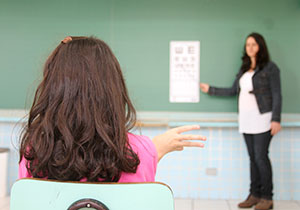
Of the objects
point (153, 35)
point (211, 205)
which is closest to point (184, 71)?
point (153, 35)

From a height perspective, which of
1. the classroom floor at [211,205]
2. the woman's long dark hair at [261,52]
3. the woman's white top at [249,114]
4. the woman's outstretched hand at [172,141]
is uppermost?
the woman's long dark hair at [261,52]

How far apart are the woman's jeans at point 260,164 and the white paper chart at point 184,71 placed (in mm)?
671

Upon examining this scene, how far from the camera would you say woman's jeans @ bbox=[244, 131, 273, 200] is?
3285 mm

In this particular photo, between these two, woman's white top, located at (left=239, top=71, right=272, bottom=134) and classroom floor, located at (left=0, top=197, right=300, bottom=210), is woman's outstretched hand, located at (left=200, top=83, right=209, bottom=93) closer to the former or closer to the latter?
woman's white top, located at (left=239, top=71, right=272, bottom=134)

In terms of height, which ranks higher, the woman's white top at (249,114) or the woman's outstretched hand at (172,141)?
the woman's outstretched hand at (172,141)

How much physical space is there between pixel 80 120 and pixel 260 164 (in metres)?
2.62

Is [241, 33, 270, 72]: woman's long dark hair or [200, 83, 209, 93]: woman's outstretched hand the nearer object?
[241, 33, 270, 72]: woman's long dark hair

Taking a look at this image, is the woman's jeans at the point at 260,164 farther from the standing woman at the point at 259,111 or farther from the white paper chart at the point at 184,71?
the white paper chart at the point at 184,71

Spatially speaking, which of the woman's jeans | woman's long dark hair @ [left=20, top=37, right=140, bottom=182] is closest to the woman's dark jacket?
the woman's jeans

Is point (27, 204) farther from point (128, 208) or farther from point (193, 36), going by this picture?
point (193, 36)

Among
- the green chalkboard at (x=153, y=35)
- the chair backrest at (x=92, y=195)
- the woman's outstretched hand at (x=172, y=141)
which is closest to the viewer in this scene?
the chair backrest at (x=92, y=195)

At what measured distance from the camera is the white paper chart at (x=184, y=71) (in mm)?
3605

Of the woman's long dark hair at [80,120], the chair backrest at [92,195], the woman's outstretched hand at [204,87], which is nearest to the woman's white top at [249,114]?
the woman's outstretched hand at [204,87]

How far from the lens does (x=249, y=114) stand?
131 inches
